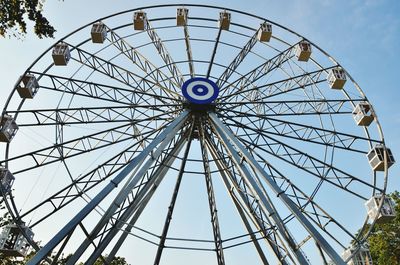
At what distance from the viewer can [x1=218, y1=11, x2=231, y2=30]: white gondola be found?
65.8 ft

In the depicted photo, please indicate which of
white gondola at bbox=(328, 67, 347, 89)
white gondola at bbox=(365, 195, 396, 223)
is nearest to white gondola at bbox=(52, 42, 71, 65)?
white gondola at bbox=(328, 67, 347, 89)

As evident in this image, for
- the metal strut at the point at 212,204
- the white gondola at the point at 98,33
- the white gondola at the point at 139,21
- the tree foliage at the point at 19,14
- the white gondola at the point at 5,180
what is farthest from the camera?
the white gondola at the point at 139,21

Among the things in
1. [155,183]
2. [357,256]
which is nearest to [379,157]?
[357,256]

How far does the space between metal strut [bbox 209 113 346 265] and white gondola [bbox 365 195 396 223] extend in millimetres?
4705

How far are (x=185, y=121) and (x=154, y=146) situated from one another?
7.42 ft

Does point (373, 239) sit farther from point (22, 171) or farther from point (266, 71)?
point (22, 171)

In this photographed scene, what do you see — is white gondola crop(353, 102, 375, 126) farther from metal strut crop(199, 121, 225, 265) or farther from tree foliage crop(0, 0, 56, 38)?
tree foliage crop(0, 0, 56, 38)

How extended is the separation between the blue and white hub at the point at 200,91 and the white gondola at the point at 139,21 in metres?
5.31

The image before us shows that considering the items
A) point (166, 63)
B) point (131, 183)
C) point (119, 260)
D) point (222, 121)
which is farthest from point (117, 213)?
point (119, 260)

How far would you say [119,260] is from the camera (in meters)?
33.2

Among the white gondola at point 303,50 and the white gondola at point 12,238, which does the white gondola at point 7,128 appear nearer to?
the white gondola at point 12,238

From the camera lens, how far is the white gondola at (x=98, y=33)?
1825 cm

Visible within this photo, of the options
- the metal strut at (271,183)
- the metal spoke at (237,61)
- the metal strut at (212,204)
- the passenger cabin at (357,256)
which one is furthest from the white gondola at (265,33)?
the passenger cabin at (357,256)

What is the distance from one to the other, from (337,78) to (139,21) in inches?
391
